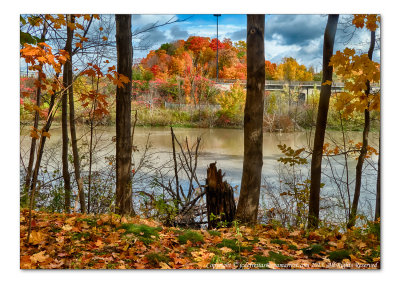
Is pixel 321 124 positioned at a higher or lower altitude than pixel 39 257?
higher

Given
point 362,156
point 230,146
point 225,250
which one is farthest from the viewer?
point 230,146

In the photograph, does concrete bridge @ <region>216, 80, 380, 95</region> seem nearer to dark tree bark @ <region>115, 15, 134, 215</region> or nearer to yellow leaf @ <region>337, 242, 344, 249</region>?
dark tree bark @ <region>115, 15, 134, 215</region>

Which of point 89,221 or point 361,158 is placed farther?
point 361,158

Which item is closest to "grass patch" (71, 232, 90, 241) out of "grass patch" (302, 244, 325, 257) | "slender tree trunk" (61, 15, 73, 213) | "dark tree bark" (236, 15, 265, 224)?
"slender tree trunk" (61, 15, 73, 213)

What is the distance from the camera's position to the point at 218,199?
12.0ft

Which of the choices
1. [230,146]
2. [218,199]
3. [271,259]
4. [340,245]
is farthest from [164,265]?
[340,245]

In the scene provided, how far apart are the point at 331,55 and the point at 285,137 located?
2.80ft

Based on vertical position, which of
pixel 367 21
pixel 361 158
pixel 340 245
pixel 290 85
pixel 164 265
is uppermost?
pixel 367 21

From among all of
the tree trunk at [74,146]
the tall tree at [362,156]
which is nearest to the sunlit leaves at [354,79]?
the tall tree at [362,156]

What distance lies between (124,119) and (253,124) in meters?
1.27

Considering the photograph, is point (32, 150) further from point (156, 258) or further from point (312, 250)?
point (312, 250)

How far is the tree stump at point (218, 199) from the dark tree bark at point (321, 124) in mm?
802

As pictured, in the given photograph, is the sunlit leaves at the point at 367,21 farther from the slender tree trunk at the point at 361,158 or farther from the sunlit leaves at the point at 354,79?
the sunlit leaves at the point at 354,79

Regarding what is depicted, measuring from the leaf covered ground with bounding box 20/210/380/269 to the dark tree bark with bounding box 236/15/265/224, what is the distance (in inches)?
20.8
